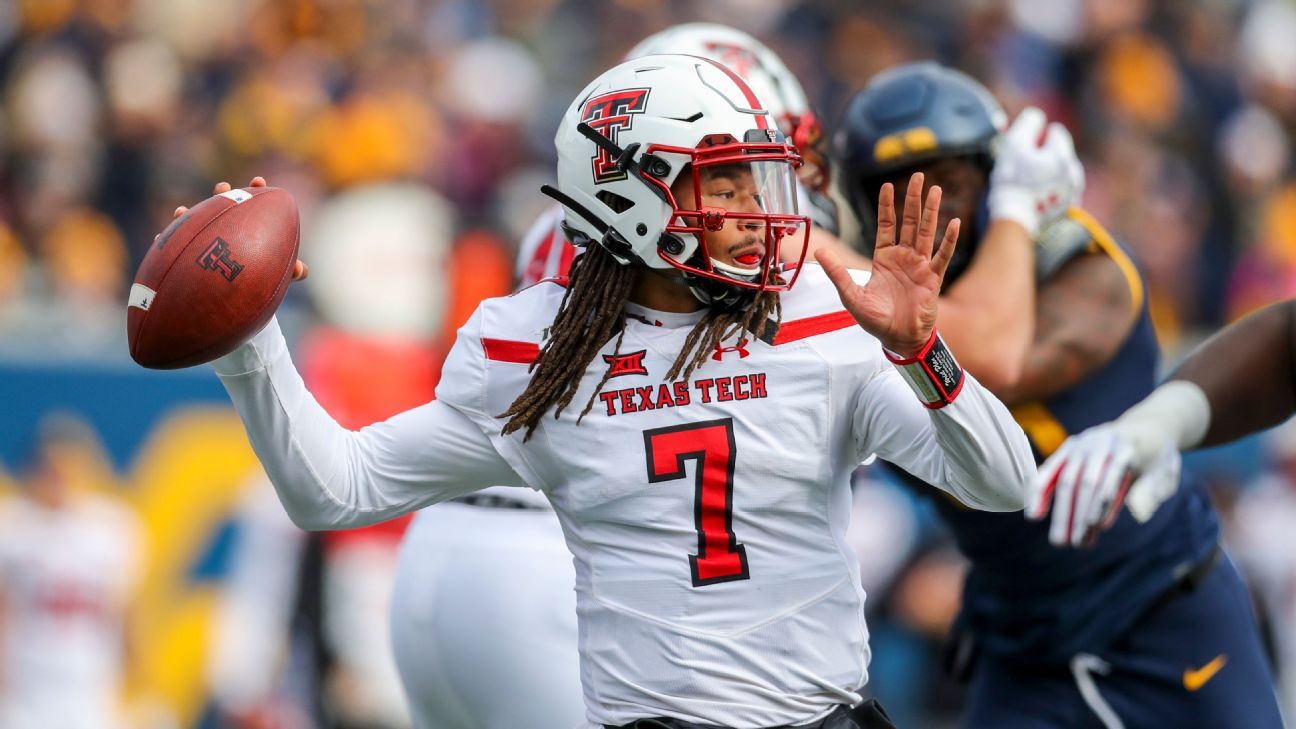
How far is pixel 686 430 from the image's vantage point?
3020 mm

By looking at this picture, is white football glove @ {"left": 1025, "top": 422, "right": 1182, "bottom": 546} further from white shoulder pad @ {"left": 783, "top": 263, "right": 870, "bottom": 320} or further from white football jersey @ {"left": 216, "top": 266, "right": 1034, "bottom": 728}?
white shoulder pad @ {"left": 783, "top": 263, "right": 870, "bottom": 320}

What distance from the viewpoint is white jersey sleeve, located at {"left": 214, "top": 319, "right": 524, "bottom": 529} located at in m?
3.07

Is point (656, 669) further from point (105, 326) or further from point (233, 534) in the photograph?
point (105, 326)

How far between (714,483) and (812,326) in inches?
13.6

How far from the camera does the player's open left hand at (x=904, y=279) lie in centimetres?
280

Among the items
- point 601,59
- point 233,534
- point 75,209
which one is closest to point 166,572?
point 233,534

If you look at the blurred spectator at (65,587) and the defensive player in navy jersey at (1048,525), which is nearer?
the defensive player in navy jersey at (1048,525)

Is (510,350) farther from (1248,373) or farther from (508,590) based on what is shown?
(1248,373)

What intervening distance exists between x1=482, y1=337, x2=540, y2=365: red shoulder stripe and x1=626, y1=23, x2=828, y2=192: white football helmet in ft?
3.71

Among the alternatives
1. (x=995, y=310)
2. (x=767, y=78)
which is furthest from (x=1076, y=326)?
(x=767, y=78)

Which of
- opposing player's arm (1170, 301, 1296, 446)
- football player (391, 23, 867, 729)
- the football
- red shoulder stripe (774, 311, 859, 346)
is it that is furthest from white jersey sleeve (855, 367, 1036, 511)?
the football

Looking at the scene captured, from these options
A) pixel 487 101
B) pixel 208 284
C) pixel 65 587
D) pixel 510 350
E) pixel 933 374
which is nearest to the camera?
pixel 933 374

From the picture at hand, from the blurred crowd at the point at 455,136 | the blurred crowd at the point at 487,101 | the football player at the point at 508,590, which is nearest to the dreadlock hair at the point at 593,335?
the football player at the point at 508,590

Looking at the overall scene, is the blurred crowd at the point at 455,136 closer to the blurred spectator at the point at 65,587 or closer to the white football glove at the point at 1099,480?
the blurred spectator at the point at 65,587
